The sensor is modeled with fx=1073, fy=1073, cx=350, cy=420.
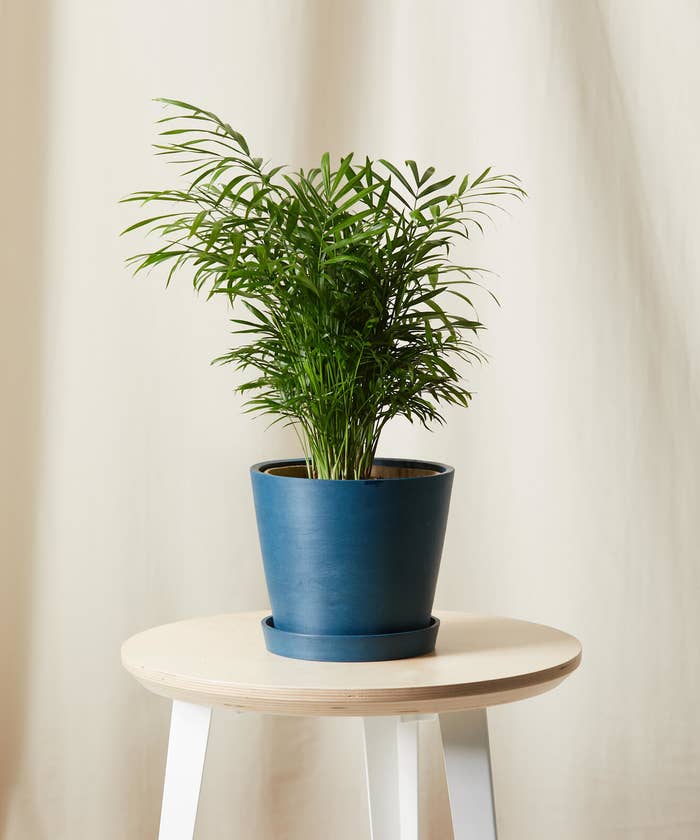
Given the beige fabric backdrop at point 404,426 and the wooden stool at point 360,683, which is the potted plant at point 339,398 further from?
the beige fabric backdrop at point 404,426

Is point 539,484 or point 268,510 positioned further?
point 539,484

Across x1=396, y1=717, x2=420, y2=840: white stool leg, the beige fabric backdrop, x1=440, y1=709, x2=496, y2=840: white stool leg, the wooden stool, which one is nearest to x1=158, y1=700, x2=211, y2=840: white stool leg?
the wooden stool

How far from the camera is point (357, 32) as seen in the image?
5.01 ft

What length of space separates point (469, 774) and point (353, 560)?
0.23 meters

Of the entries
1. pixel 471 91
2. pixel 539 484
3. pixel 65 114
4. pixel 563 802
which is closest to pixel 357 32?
pixel 471 91

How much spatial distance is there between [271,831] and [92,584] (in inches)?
17.8

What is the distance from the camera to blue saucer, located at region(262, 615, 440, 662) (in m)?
0.91

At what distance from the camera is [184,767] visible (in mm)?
924

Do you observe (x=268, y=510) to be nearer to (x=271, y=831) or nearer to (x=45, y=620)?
(x=45, y=620)

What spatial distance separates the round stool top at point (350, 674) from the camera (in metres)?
0.83

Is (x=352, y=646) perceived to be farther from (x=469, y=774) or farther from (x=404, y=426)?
(x=404, y=426)

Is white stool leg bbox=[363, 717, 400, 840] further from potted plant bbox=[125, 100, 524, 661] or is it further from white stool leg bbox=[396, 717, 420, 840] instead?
potted plant bbox=[125, 100, 524, 661]

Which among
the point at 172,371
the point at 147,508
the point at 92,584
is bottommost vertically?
the point at 92,584

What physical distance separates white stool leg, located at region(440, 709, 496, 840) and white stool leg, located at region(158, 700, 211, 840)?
214mm
